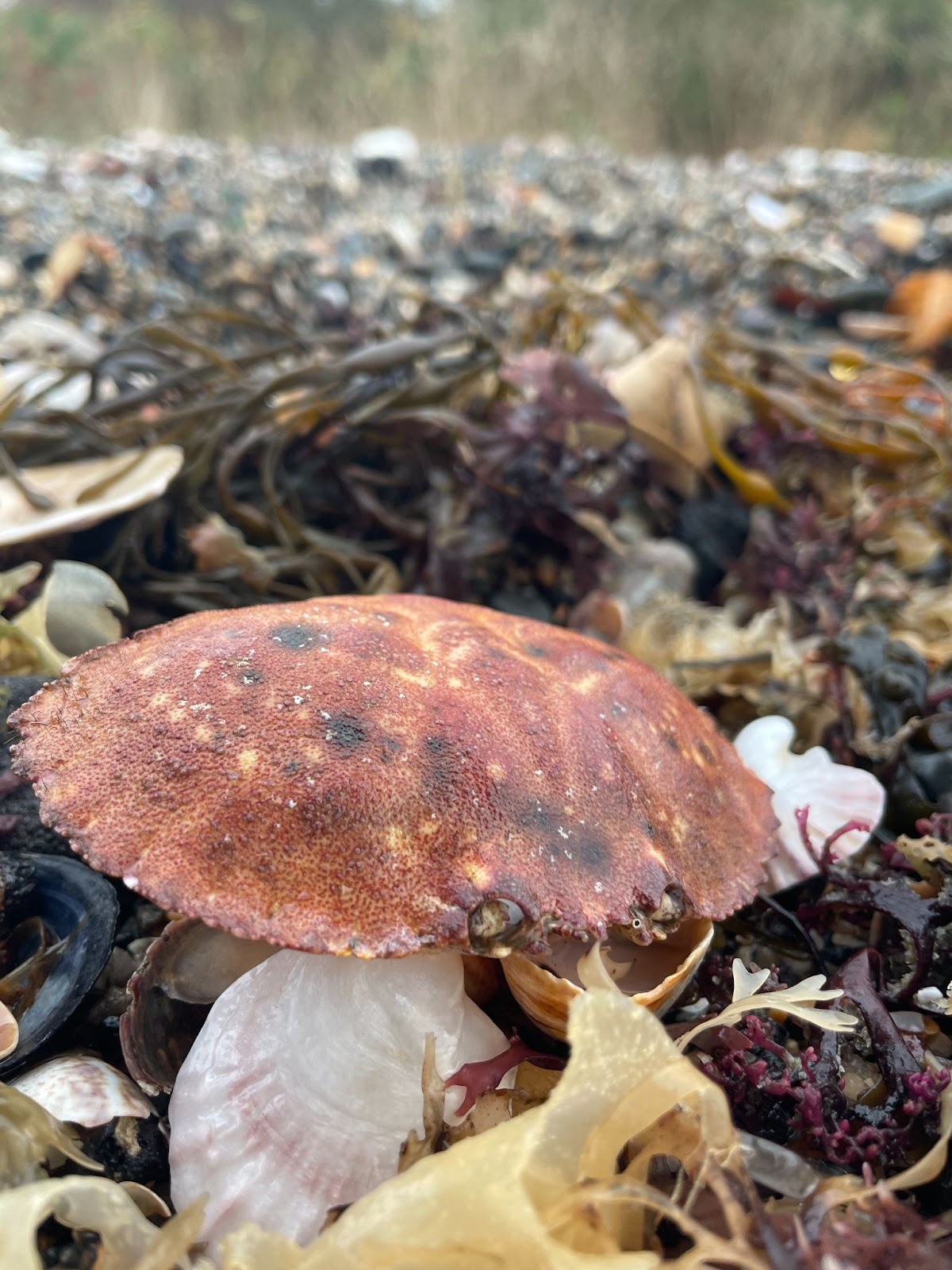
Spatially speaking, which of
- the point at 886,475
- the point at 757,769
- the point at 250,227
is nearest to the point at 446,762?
the point at 757,769

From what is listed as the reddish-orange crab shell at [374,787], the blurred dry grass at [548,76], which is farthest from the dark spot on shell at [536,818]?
the blurred dry grass at [548,76]

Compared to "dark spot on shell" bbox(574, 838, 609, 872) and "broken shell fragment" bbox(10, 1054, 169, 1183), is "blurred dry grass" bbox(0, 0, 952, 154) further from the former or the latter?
"broken shell fragment" bbox(10, 1054, 169, 1183)

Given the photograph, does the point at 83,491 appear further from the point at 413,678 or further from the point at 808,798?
the point at 808,798

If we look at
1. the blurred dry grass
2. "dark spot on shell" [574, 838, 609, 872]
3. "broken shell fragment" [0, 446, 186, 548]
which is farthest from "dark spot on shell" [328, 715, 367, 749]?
the blurred dry grass

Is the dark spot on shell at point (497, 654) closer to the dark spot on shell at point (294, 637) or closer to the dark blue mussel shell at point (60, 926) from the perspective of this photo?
the dark spot on shell at point (294, 637)

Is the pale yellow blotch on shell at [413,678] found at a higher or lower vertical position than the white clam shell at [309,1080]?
higher

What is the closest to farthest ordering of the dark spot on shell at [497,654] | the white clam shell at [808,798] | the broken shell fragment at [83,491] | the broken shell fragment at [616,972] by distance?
1. the broken shell fragment at [616,972]
2. the dark spot on shell at [497,654]
3. the white clam shell at [808,798]
4. the broken shell fragment at [83,491]

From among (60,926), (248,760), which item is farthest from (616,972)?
(60,926)
